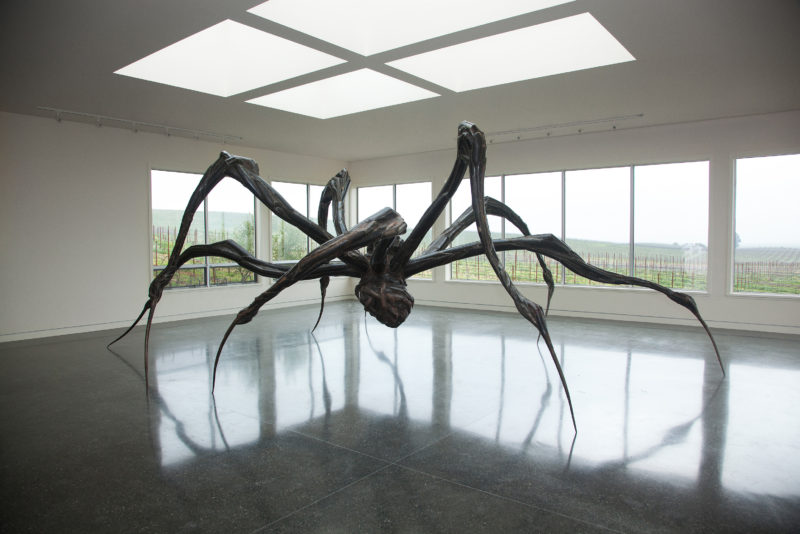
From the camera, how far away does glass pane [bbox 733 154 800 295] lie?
6.82 m

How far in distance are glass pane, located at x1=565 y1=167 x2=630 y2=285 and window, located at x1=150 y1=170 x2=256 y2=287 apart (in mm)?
5760

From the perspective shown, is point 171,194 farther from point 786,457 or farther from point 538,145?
point 786,457

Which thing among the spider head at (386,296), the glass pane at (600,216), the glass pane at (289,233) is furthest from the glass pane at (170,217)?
the glass pane at (600,216)

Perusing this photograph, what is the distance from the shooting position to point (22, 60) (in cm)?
450

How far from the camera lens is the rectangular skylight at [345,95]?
221 inches

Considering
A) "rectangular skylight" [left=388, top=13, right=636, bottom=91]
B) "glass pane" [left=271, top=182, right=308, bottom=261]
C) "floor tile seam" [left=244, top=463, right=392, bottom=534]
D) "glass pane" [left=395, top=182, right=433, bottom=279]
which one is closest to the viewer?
"floor tile seam" [left=244, top=463, right=392, bottom=534]

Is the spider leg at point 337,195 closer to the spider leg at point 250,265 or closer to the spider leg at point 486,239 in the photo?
the spider leg at point 250,265

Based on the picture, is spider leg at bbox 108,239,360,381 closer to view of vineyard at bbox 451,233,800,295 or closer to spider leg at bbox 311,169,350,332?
spider leg at bbox 311,169,350,332

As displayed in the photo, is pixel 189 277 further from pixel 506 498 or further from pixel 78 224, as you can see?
pixel 506 498

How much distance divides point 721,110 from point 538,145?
273 centimetres

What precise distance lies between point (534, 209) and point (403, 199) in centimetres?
286

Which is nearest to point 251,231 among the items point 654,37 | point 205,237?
point 205,237

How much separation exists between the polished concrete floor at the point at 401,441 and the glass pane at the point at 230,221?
3.35 metres

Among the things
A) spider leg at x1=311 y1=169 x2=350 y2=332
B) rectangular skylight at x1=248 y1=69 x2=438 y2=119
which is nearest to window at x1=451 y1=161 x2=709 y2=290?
rectangular skylight at x1=248 y1=69 x2=438 y2=119
